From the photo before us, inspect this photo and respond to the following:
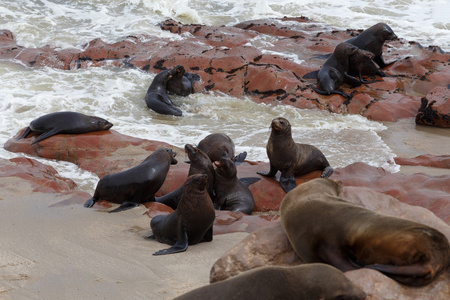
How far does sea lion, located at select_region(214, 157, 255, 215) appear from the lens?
21.9 ft

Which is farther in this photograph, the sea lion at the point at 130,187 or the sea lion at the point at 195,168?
the sea lion at the point at 195,168

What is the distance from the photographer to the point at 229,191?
676 centimetres

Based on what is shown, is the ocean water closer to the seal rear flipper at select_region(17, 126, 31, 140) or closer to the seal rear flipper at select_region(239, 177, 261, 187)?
the seal rear flipper at select_region(17, 126, 31, 140)

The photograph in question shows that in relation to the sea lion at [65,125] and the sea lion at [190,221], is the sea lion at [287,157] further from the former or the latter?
the sea lion at [65,125]

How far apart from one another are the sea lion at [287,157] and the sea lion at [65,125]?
301 centimetres

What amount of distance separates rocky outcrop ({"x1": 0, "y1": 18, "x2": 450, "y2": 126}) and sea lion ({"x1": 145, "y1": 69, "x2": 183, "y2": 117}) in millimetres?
844

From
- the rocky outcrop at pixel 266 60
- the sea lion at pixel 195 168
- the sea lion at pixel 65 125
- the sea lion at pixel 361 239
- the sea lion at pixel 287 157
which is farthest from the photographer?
the rocky outcrop at pixel 266 60

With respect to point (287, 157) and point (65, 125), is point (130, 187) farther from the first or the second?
point (65, 125)

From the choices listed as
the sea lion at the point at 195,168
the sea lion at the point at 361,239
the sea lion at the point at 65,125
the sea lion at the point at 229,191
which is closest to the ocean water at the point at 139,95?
the sea lion at the point at 65,125

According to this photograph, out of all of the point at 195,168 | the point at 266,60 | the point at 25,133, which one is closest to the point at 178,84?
the point at 266,60

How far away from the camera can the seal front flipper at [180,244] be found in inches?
177

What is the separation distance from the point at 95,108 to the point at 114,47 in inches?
150

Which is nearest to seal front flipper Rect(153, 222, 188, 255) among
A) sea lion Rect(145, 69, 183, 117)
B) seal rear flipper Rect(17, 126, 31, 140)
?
seal rear flipper Rect(17, 126, 31, 140)

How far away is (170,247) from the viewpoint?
185 inches
